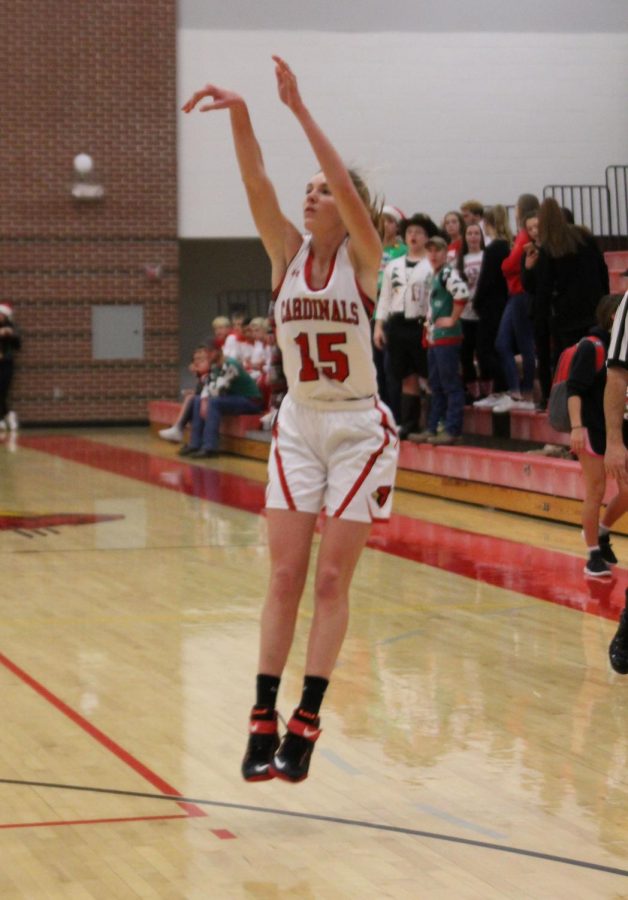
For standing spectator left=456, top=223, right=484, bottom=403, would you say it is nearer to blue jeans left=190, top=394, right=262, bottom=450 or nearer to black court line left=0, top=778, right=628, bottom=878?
blue jeans left=190, top=394, right=262, bottom=450

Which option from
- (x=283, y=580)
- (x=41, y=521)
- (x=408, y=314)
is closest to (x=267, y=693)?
(x=283, y=580)

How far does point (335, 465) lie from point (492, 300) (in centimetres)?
838

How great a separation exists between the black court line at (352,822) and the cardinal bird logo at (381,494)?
0.92 m

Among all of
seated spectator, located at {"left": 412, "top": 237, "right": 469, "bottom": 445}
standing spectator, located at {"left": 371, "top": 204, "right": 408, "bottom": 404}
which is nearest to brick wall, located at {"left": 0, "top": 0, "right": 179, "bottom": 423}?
standing spectator, located at {"left": 371, "top": 204, "right": 408, "bottom": 404}

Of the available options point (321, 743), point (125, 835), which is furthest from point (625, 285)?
point (125, 835)

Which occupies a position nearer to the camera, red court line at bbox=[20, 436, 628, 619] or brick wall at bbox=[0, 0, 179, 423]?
red court line at bbox=[20, 436, 628, 619]

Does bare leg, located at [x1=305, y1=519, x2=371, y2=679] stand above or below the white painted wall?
below

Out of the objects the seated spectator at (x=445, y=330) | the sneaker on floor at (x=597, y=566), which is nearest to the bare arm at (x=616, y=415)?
the sneaker on floor at (x=597, y=566)

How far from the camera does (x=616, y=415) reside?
5785mm

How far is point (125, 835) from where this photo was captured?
4.18 metres

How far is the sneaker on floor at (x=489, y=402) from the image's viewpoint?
42.8 ft

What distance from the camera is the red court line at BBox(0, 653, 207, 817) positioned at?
4.58 meters

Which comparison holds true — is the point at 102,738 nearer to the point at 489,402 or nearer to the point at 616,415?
the point at 616,415

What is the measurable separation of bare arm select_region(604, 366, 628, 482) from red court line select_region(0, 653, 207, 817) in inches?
85.7
